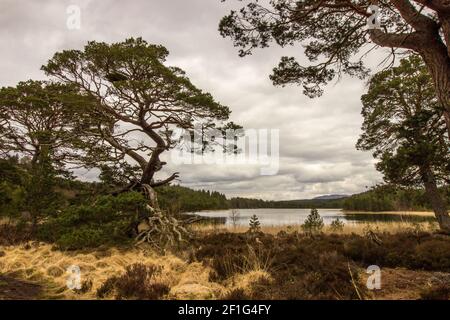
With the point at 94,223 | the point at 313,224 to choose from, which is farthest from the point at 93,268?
the point at 313,224

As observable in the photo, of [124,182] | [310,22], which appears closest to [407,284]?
[310,22]

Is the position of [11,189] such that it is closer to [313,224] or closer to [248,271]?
[248,271]

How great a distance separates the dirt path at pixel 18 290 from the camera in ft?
16.1

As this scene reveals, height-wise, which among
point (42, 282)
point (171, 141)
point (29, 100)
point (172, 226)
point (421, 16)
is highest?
point (29, 100)

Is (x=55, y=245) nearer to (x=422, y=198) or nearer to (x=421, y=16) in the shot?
(x=421, y=16)

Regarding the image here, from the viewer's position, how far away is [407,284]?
5.57 m

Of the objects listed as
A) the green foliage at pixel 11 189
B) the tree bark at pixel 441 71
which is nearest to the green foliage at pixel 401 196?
the tree bark at pixel 441 71

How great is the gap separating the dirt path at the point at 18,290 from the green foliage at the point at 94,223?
9.24 feet

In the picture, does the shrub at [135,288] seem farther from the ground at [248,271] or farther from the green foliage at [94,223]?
the green foliage at [94,223]

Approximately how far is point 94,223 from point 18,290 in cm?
417

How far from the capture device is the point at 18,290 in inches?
211

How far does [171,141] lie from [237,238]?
4788 millimetres

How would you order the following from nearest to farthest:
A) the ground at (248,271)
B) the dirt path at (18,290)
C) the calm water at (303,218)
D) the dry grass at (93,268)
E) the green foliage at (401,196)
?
the dirt path at (18,290) < the ground at (248,271) < the dry grass at (93,268) < the green foliage at (401,196) < the calm water at (303,218)
